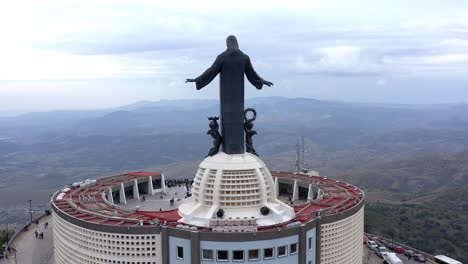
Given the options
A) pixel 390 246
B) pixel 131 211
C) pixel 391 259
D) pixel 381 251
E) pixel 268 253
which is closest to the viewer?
pixel 268 253

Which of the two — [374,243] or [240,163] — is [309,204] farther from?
[374,243]

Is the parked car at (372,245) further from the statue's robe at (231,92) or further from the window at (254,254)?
the window at (254,254)

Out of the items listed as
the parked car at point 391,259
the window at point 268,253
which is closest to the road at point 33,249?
the window at point 268,253

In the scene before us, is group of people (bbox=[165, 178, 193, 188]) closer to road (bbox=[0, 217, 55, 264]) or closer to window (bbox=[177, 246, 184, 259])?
road (bbox=[0, 217, 55, 264])

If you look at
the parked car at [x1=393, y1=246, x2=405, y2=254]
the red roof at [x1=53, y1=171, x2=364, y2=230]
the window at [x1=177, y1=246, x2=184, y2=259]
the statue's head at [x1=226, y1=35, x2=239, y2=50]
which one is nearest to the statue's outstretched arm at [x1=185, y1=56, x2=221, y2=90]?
the statue's head at [x1=226, y1=35, x2=239, y2=50]

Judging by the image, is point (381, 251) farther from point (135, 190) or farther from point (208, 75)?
point (135, 190)

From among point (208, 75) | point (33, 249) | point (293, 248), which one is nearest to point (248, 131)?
point (208, 75)

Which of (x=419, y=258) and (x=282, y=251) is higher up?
(x=282, y=251)
